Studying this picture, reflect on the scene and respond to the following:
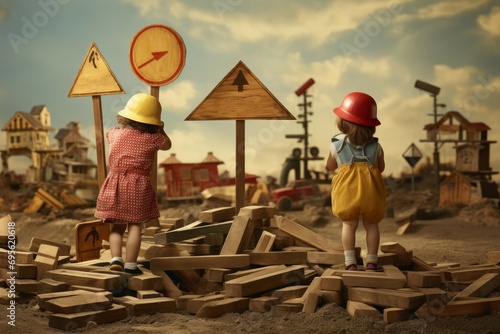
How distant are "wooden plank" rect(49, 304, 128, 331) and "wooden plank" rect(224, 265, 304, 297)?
2.88 feet

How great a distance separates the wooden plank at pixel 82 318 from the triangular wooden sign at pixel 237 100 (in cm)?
246

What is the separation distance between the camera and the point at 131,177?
207 inches

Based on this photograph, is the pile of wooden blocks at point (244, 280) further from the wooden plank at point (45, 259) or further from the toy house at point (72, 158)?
the toy house at point (72, 158)

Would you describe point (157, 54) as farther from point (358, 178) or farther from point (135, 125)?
point (358, 178)

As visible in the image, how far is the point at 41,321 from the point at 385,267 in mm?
2741

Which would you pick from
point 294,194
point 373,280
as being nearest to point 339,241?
point 294,194

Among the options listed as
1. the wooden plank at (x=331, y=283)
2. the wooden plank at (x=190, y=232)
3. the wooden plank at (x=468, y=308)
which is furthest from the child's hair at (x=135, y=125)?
the wooden plank at (x=468, y=308)

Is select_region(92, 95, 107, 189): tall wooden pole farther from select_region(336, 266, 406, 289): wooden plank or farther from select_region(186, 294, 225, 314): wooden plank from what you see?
select_region(336, 266, 406, 289): wooden plank

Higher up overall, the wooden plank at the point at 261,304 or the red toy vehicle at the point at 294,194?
the red toy vehicle at the point at 294,194

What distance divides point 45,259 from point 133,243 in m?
1.00

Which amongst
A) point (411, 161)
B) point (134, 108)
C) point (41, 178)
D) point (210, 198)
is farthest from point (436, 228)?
point (41, 178)

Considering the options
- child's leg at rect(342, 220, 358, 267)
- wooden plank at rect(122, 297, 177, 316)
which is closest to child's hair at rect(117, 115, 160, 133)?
wooden plank at rect(122, 297, 177, 316)

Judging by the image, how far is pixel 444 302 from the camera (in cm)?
448

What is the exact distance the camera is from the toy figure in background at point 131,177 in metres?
5.21
